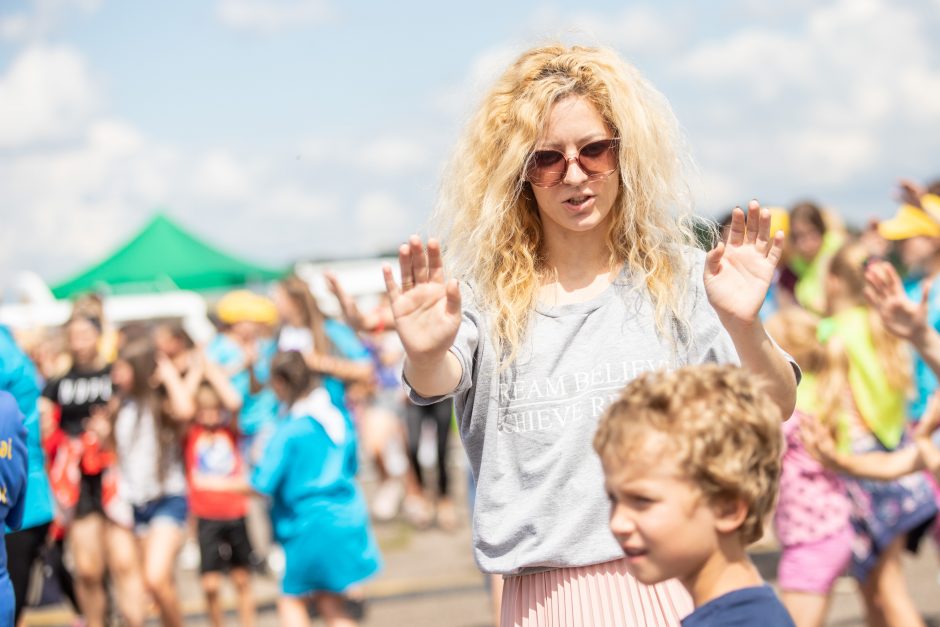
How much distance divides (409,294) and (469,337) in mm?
230

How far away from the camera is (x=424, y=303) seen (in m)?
2.41

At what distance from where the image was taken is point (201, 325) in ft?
66.0

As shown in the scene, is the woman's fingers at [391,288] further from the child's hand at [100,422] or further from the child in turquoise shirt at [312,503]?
the child's hand at [100,422]

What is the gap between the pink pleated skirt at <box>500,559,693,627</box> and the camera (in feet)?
8.12

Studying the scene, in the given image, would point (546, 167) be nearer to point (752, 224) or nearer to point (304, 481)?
point (752, 224)

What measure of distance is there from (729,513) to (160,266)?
1674 centimetres

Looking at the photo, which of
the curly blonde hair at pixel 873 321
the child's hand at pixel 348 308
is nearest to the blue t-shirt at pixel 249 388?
the child's hand at pixel 348 308

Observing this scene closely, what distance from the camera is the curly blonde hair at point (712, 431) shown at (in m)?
1.80

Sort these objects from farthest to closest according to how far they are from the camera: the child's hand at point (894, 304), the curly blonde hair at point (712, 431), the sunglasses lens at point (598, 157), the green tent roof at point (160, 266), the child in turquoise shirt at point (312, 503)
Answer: the green tent roof at point (160, 266), the child in turquoise shirt at point (312, 503), the child's hand at point (894, 304), the sunglasses lens at point (598, 157), the curly blonde hair at point (712, 431)

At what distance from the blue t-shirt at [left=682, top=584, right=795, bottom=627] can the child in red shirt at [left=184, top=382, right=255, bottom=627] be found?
17.6 ft

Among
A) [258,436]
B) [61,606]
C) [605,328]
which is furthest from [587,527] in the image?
[61,606]

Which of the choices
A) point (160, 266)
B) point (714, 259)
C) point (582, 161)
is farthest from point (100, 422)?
point (160, 266)

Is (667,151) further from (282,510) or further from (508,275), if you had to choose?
(282,510)

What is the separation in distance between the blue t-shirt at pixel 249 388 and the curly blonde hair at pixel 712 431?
675 cm
